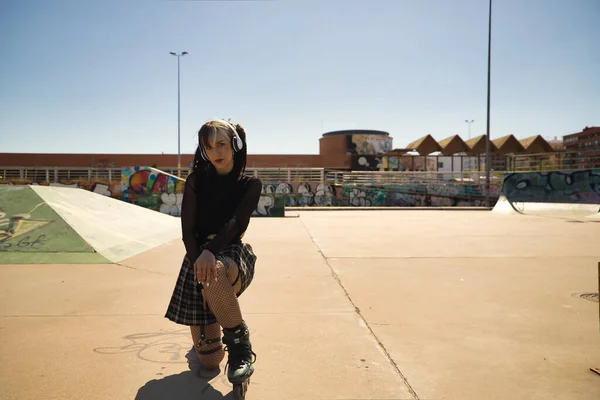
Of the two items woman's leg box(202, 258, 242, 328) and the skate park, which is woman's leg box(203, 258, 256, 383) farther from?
the skate park

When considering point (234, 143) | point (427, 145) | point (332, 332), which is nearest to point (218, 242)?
point (234, 143)

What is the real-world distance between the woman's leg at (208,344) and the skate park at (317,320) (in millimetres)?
75

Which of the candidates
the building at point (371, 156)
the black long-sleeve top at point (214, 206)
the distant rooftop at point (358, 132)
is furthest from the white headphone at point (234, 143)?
the distant rooftop at point (358, 132)

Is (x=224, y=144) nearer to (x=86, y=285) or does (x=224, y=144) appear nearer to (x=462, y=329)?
(x=462, y=329)

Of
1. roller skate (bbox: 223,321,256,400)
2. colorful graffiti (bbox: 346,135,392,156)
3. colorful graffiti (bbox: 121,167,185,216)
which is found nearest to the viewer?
roller skate (bbox: 223,321,256,400)

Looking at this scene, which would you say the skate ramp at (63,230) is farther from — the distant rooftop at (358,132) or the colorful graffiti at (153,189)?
the distant rooftop at (358,132)

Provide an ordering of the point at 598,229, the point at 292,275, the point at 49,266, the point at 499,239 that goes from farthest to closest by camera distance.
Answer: the point at 598,229 < the point at 499,239 < the point at 49,266 < the point at 292,275

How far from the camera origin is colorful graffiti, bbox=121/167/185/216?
18328mm

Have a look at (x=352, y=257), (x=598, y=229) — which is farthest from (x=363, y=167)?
(x=352, y=257)

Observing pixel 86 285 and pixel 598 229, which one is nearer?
pixel 86 285

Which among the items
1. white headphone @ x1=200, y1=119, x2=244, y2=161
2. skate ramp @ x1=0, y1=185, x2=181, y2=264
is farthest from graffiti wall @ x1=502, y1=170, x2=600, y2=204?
white headphone @ x1=200, y1=119, x2=244, y2=161

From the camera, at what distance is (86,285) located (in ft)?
15.2

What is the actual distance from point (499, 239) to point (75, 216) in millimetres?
8224

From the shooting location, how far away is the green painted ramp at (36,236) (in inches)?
239
